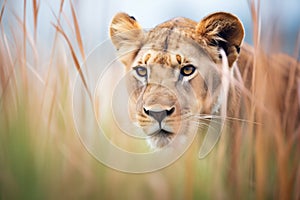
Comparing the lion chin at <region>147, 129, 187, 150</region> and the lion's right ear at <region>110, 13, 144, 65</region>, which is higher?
the lion's right ear at <region>110, 13, 144, 65</region>

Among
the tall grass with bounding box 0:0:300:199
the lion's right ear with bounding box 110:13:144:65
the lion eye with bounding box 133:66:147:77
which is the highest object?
the lion's right ear with bounding box 110:13:144:65

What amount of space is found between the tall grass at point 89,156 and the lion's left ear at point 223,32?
67mm

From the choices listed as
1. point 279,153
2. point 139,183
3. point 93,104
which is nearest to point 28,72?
point 93,104

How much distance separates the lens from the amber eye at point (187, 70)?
1707 millimetres

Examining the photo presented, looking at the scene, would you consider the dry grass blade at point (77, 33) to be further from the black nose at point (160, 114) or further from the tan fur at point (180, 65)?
the black nose at point (160, 114)

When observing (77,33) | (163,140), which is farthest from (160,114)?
(77,33)

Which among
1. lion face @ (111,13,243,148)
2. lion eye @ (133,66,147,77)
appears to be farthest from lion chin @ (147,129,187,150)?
lion eye @ (133,66,147,77)

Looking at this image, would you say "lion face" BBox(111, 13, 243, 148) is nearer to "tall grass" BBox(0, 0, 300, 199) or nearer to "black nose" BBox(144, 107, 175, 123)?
"black nose" BBox(144, 107, 175, 123)

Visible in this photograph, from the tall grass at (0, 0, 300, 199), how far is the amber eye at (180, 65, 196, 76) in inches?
7.7

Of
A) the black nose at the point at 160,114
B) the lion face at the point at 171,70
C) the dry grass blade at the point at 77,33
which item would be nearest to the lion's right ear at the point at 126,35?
the lion face at the point at 171,70

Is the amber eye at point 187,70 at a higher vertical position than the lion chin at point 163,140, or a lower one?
higher

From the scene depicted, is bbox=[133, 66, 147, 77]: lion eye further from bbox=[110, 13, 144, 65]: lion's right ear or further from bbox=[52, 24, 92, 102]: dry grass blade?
bbox=[52, 24, 92, 102]: dry grass blade

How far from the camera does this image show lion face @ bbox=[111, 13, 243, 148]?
168 centimetres

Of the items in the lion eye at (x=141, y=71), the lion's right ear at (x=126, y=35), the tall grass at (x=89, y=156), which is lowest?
the tall grass at (x=89, y=156)
